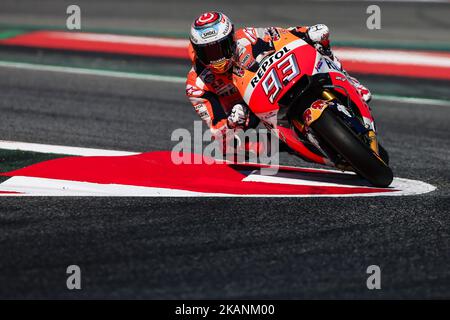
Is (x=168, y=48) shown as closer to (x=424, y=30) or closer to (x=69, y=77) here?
(x=69, y=77)

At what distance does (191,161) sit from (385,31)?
6.41 m

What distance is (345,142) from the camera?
257 inches

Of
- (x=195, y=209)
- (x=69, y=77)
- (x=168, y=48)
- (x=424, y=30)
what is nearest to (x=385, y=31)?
(x=424, y=30)

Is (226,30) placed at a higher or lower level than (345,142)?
higher

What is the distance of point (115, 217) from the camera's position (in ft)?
20.1

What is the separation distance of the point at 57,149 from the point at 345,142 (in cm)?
305

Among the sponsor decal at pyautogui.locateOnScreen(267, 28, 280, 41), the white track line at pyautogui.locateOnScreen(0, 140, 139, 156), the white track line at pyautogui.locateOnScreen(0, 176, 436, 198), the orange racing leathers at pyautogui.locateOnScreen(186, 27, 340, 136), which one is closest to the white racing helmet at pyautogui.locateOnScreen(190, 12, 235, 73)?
the orange racing leathers at pyautogui.locateOnScreen(186, 27, 340, 136)

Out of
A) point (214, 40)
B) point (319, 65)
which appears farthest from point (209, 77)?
point (319, 65)

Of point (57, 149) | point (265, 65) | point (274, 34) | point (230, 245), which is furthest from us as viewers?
point (57, 149)

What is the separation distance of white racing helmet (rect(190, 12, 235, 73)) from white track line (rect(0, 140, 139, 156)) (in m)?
1.58

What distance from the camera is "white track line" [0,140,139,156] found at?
8.20 m

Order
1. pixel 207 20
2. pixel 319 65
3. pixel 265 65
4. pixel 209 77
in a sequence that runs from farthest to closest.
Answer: pixel 209 77
pixel 207 20
pixel 319 65
pixel 265 65

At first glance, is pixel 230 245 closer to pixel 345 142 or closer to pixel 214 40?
pixel 345 142

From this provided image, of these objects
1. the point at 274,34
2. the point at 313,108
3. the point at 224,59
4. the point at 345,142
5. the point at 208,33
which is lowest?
the point at 345,142
